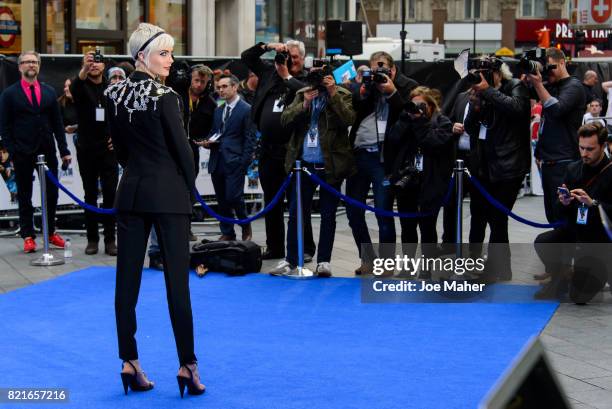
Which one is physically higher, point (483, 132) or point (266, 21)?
point (266, 21)

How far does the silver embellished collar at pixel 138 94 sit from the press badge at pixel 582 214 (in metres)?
4.10

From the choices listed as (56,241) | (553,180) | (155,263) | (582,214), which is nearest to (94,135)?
(56,241)

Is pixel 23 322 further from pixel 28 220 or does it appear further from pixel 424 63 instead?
pixel 424 63

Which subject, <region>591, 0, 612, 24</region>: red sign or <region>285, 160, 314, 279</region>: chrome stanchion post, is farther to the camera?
<region>591, 0, 612, 24</region>: red sign

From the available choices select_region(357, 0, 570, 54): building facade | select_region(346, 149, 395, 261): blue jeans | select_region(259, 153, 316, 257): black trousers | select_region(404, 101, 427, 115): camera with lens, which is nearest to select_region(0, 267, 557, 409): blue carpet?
select_region(346, 149, 395, 261): blue jeans

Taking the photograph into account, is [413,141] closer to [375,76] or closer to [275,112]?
[375,76]

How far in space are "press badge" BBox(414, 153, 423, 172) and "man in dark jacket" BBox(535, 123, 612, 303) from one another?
4.24ft

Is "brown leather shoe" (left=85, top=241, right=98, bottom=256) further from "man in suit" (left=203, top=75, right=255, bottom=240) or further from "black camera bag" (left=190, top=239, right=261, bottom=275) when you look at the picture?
"black camera bag" (left=190, top=239, right=261, bottom=275)

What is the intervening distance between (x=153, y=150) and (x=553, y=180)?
4748mm

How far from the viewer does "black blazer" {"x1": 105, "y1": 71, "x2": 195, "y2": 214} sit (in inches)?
237

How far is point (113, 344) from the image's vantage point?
759cm

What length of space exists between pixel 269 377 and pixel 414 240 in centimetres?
374

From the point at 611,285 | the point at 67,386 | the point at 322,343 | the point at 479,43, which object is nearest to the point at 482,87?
the point at 611,285

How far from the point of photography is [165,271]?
20.0ft
